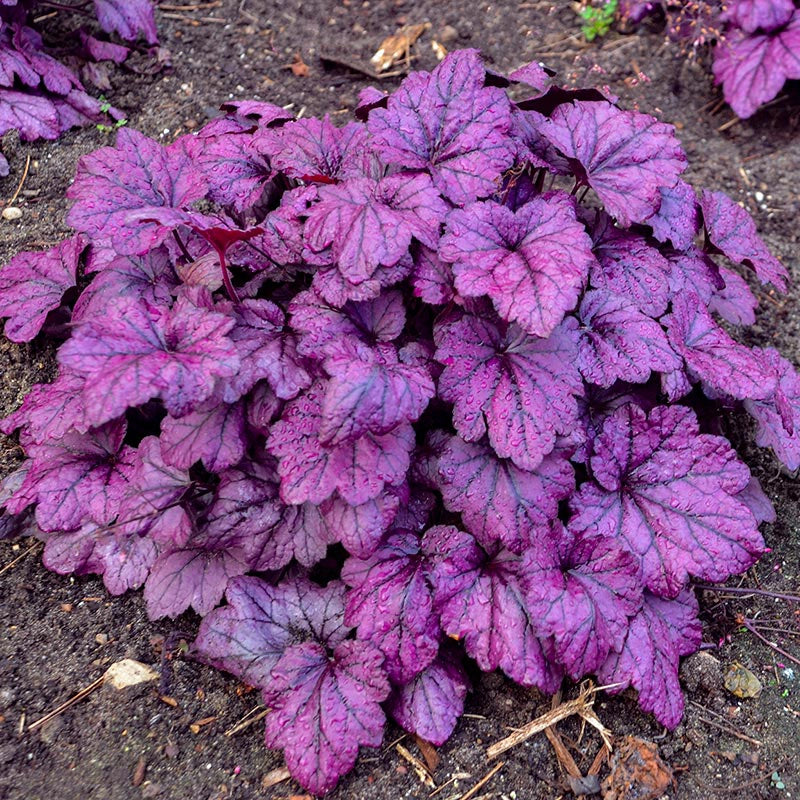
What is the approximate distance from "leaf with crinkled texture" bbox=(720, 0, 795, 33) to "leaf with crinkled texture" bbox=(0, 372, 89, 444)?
3.44 m

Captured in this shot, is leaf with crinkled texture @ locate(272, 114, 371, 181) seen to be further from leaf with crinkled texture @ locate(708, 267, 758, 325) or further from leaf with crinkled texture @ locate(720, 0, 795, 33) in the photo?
leaf with crinkled texture @ locate(720, 0, 795, 33)

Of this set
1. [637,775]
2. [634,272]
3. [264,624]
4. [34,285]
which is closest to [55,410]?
[34,285]

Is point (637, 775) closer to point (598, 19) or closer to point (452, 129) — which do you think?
point (452, 129)

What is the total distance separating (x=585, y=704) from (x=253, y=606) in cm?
95

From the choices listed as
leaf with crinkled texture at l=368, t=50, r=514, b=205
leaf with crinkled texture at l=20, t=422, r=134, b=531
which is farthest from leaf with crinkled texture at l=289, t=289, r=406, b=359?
leaf with crinkled texture at l=20, t=422, r=134, b=531

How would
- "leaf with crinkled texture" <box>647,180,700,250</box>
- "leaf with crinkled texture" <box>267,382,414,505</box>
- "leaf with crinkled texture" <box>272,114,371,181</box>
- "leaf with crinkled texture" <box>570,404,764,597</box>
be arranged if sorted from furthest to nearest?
"leaf with crinkled texture" <box>647,180,700,250</box>, "leaf with crinkled texture" <box>272,114,371,181</box>, "leaf with crinkled texture" <box>570,404,764,597</box>, "leaf with crinkled texture" <box>267,382,414,505</box>

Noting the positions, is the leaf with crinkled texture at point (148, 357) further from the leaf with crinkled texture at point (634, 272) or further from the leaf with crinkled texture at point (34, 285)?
the leaf with crinkled texture at point (634, 272)

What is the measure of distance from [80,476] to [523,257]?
1414 mm

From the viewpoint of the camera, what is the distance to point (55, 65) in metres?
3.47

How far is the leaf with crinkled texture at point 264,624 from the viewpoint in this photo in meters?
2.18

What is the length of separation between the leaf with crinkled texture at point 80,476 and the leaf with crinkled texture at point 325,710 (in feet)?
2.33

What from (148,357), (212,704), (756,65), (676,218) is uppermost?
(756,65)

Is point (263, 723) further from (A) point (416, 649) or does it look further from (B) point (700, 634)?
(B) point (700, 634)

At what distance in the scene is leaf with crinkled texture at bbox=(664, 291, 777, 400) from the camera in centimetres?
229
